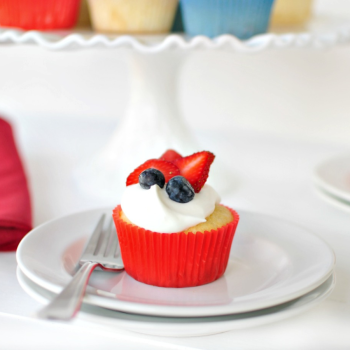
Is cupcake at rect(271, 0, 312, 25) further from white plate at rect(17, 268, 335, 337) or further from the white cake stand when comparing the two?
white plate at rect(17, 268, 335, 337)

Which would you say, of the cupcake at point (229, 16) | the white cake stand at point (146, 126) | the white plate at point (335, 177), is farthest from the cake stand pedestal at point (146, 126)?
the white plate at point (335, 177)

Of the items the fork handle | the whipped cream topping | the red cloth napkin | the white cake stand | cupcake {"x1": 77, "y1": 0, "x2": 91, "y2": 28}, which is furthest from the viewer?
cupcake {"x1": 77, "y1": 0, "x2": 91, "y2": 28}

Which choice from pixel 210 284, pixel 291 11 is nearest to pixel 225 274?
pixel 210 284

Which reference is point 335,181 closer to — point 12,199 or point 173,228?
point 173,228

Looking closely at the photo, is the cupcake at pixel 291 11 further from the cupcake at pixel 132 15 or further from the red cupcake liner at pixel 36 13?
the red cupcake liner at pixel 36 13

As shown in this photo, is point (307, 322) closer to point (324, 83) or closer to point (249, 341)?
point (249, 341)

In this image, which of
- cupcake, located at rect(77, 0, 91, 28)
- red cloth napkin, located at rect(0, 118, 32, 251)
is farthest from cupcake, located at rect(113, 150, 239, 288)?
cupcake, located at rect(77, 0, 91, 28)
